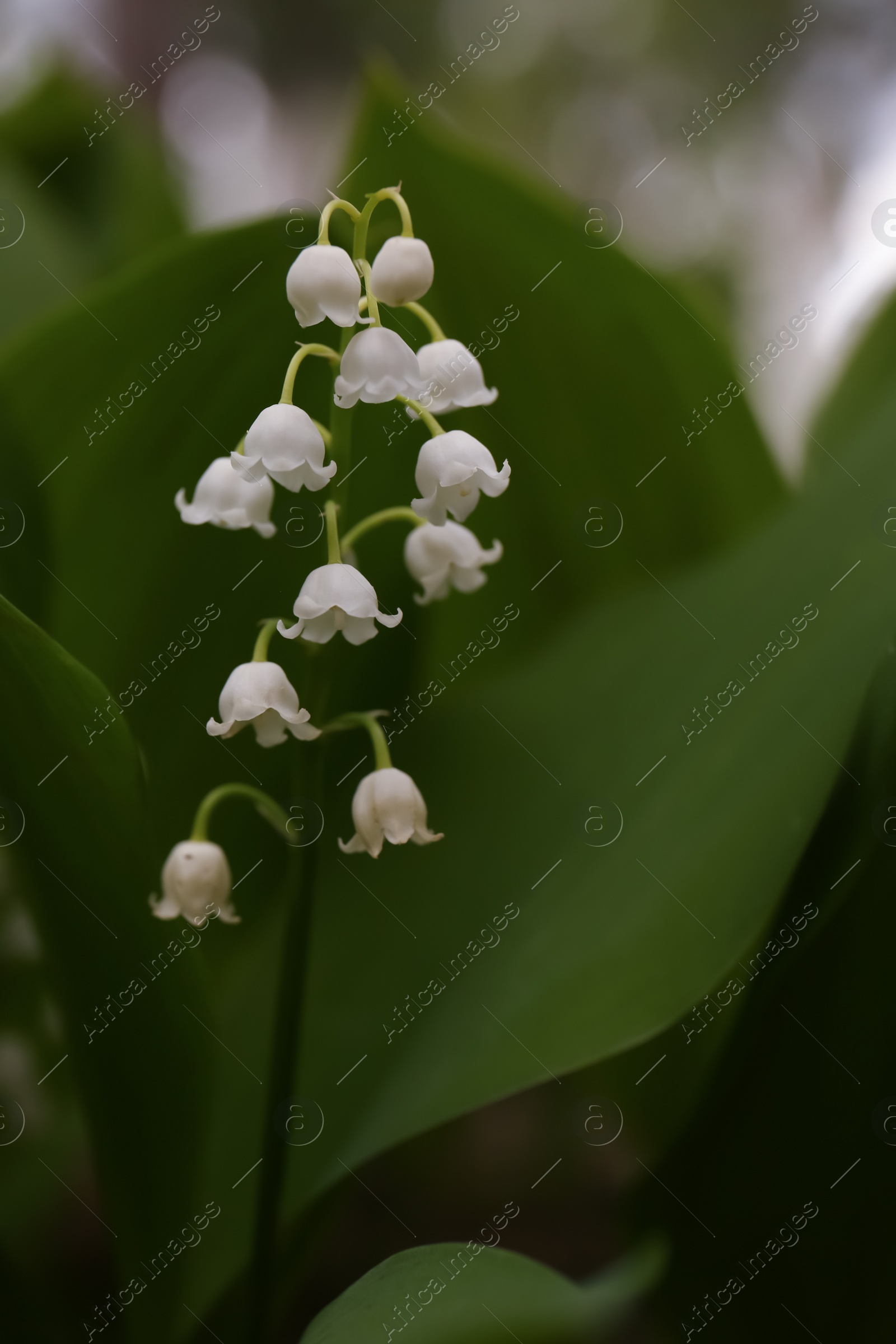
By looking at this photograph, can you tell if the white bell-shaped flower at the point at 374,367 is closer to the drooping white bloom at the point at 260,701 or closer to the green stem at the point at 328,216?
the green stem at the point at 328,216

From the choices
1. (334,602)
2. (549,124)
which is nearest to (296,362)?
(334,602)

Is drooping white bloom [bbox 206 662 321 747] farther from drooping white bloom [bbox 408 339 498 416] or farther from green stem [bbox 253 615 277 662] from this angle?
drooping white bloom [bbox 408 339 498 416]

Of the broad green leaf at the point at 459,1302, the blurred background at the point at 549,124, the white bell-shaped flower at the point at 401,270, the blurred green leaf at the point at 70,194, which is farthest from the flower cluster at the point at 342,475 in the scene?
the blurred green leaf at the point at 70,194

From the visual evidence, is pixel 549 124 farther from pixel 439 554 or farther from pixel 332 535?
pixel 332 535

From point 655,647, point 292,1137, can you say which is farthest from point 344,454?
point 292,1137

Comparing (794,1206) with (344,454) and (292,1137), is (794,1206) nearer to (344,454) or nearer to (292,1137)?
(292,1137)

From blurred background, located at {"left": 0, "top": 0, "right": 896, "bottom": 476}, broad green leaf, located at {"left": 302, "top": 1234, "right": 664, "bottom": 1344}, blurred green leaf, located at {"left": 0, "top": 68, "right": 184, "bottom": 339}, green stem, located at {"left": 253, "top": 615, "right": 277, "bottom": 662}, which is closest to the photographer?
broad green leaf, located at {"left": 302, "top": 1234, "right": 664, "bottom": 1344}

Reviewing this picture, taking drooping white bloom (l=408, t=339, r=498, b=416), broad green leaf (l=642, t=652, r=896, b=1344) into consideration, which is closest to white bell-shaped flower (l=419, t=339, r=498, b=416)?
drooping white bloom (l=408, t=339, r=498, b=416)
